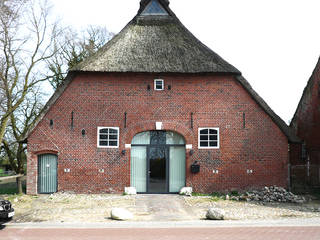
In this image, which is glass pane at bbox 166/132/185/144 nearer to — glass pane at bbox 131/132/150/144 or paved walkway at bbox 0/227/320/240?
glass pane at bbox 131/132/150/144

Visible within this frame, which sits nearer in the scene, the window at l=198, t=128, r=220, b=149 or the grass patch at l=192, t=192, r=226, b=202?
the grass patch at l=192, t=192, r=226, b=202

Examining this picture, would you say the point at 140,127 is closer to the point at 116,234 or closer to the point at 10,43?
the point at 116,234

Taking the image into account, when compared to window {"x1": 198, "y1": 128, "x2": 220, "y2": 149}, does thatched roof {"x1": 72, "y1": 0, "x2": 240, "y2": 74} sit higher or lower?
higher

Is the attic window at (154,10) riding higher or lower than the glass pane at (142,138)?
higher

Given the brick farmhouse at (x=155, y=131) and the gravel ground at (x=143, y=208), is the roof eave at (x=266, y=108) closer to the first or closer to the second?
the brick farmhouse at (x=155, y=131)

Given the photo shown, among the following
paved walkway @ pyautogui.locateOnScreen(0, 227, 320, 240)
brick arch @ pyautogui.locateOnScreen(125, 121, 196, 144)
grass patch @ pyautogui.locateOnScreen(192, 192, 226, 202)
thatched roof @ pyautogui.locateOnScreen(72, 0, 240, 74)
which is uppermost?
thatched roof @ pyautogui.locateOnScreen(72, 0, 240, 74)

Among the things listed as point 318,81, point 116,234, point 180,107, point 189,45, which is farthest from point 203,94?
point 116,234

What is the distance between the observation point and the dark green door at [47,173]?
15.7 m

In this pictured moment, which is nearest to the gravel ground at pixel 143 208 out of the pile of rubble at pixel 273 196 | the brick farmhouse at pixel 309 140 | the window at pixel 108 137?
the pile of rubble at pixel 273 196

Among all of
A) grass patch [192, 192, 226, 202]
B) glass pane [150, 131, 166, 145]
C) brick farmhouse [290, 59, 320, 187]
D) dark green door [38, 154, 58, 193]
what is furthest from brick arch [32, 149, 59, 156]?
brick farmhouse [290, 59, 320, 187]

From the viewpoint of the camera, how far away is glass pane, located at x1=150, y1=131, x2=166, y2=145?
52.3 ft

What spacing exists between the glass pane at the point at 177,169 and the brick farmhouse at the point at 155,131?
5 cm

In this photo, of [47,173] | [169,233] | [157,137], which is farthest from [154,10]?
[169,233]

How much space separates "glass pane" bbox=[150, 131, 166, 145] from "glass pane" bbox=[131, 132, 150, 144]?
0.61 ft
